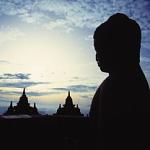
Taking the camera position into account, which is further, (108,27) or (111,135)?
(108,27)

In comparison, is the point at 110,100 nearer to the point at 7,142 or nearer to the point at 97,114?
the point at 97,114

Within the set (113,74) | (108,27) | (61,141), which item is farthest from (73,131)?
(108,27)

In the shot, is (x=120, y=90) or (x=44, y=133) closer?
(x=120, y=90)

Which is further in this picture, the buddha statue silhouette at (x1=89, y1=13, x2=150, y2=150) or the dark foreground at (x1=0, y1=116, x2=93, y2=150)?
the dark foreground at (x1=0, y1=116, x2=93, y2=150)

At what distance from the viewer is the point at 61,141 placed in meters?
3.81

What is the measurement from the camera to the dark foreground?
337 cm

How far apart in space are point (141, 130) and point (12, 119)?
1822 millimetres

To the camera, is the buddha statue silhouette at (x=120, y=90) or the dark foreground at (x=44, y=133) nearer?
the buddha statue silhouette at (x=120, y=90)

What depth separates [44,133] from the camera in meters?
3.70

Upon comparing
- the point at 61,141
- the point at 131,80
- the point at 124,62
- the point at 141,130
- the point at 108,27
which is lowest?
the point at 61,141

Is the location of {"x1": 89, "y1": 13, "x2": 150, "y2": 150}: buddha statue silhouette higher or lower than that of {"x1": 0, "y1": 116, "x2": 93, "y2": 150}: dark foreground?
higher

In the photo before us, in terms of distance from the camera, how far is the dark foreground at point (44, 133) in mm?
3367

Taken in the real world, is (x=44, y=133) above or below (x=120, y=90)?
below

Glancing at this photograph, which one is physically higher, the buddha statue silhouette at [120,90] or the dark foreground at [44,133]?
the buddha statue silhouette at [120,90]
